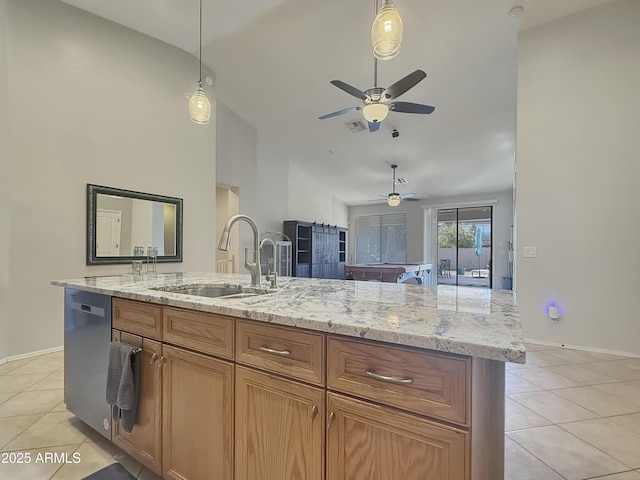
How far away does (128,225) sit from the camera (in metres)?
3.96

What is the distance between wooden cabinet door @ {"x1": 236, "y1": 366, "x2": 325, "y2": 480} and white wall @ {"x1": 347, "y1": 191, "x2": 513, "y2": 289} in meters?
8.34

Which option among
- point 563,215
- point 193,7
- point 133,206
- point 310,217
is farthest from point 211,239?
point 563,215

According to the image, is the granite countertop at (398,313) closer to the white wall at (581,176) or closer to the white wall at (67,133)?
the white wall at (67,133)

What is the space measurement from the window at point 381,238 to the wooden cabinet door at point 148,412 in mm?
8651

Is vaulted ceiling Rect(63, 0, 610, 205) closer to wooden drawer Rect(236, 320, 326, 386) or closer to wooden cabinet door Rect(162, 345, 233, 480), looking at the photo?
wooden drawer Rect(236, 320, 326, 386)

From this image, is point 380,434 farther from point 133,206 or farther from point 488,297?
point 133,206

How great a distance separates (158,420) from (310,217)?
23.3 feet

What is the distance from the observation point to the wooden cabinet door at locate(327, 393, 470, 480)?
0.78 meters

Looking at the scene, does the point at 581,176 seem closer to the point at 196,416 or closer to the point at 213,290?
the point at 213,290

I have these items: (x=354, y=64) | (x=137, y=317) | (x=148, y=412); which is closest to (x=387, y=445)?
(x=148, y=412)

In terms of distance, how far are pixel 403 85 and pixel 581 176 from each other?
7.28 feet

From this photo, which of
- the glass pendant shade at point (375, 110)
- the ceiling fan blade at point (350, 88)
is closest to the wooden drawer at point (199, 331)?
the glass pendant shade at point (375, 110)

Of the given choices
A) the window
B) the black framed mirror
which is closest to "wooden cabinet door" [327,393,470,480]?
the black framed mirror

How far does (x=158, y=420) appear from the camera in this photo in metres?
1.39
